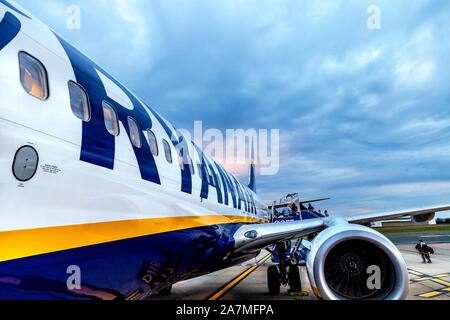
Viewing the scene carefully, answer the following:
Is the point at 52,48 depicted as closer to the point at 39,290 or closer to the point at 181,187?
the point at 39,290

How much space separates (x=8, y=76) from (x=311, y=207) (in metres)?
16.3

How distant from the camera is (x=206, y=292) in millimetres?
9336

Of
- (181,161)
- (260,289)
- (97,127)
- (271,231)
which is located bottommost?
(260,289)

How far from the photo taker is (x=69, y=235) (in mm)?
2123

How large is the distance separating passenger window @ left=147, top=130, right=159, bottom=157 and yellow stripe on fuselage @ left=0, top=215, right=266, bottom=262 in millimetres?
914

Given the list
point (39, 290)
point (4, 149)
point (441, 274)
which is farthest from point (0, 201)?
point (441, 274)

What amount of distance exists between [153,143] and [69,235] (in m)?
2.03

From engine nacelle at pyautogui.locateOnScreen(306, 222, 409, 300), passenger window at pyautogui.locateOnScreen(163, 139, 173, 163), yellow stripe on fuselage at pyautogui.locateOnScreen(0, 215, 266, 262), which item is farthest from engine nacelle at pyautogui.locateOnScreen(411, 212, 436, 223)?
yellow stripe on fuselage at pyautogui.locateOnScreen(0, 215, 266, 262)

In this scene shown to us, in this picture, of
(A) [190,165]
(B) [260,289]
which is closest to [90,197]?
(A) [190,165]

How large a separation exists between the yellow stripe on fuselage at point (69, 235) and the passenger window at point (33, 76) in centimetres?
99

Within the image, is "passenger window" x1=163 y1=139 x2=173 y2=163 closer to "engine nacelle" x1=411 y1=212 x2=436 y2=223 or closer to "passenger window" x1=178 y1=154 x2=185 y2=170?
"passenger window" x1=178 y1=154 x2=185 y2=170

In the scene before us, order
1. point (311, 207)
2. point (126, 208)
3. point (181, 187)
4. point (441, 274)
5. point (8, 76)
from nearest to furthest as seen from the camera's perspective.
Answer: point (8, 76), point (126, 208), point (181, 187), point (441, 274), point (311, 207)

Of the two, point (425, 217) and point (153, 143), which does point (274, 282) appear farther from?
point (153, 143)
